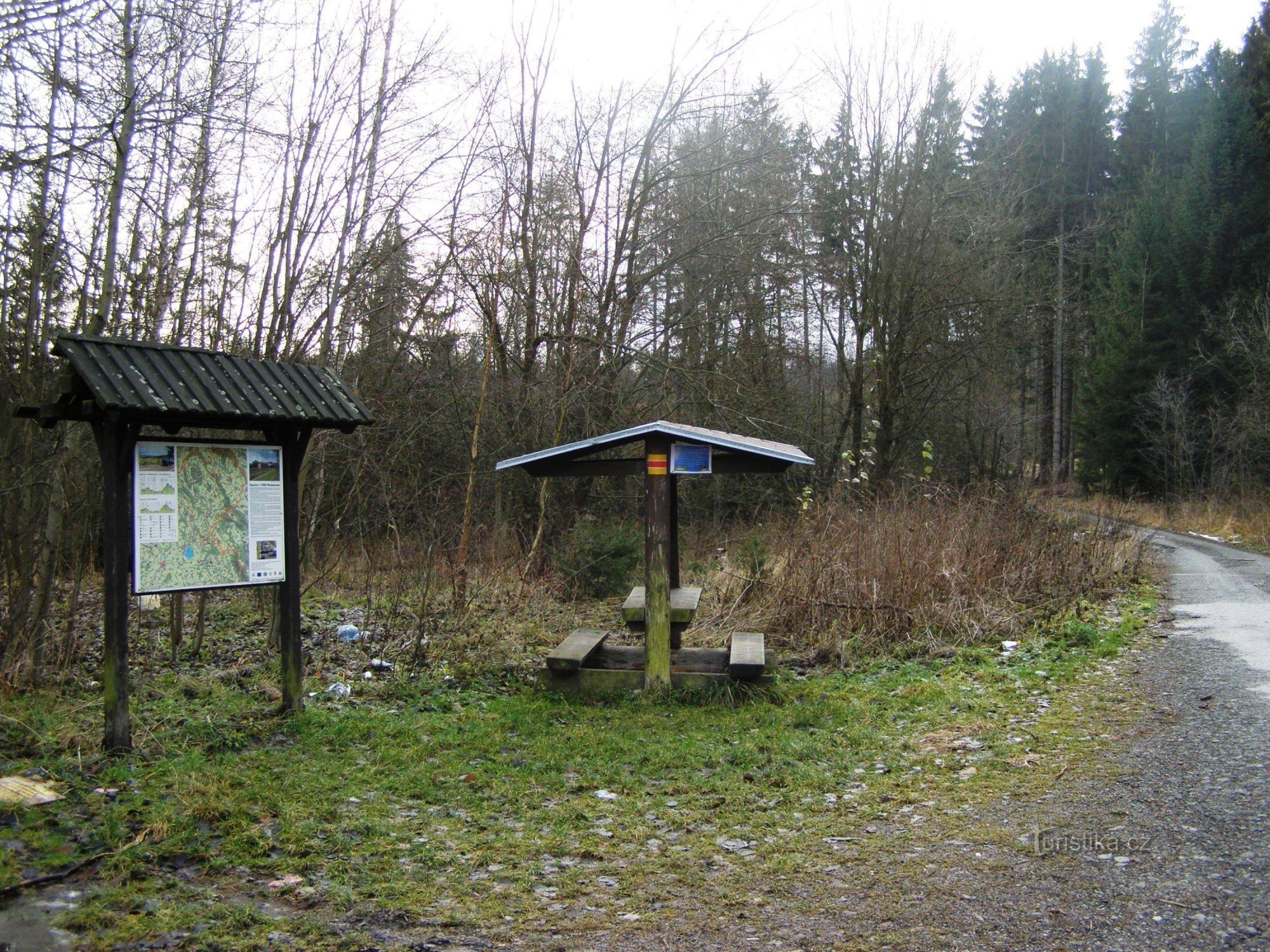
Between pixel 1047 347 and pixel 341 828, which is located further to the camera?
pixel 1047 347

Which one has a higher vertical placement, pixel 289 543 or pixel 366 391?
pixel 366 391

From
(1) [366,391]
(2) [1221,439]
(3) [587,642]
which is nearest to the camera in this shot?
(3) [587,642]

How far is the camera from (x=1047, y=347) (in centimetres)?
3550

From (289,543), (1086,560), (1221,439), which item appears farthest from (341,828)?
(1221,439)

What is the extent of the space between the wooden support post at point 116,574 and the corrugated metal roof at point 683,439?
9.03 ft

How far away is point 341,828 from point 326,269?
6394 millimetres

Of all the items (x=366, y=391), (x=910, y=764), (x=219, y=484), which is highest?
(x=366, y=391)

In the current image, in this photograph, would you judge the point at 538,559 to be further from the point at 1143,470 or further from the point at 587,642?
the point at 1143,470

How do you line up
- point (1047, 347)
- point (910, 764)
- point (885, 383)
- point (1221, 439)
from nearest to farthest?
point (910, 764) < point (885, 383) < point (1221, 439) < point (1047, 347)

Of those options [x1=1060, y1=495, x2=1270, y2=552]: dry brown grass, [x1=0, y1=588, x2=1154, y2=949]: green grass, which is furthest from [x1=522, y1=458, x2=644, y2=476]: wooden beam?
[x1=1060, y1=495, x2=1270, y2=552]: dry brown grass

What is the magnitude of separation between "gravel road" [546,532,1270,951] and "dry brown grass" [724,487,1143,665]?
3.56m

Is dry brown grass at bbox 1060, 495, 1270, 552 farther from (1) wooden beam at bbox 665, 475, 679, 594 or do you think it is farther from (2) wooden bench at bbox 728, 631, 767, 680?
(2) wooden bench at bbox 728, 631, 767, 680

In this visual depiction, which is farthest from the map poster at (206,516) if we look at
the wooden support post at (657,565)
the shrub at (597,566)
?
the shrub at (597,566)

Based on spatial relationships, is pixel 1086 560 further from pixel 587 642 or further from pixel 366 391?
pixel 366 391
